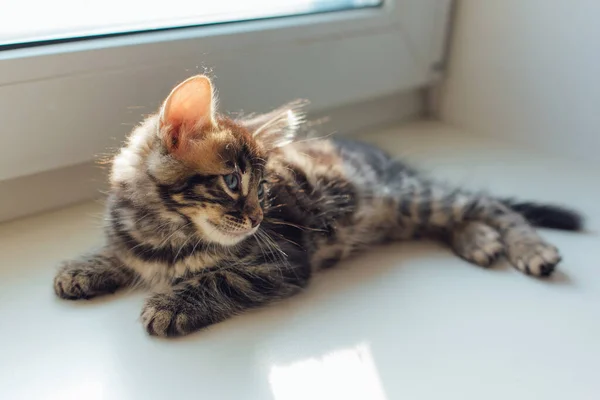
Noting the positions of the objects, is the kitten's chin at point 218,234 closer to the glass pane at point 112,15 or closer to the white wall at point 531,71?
the glass pane at point 112,15

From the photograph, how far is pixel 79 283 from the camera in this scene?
105 centimetres

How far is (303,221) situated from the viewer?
1215mm

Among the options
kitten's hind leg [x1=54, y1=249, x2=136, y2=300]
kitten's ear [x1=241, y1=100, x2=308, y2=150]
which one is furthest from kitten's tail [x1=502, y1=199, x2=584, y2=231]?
kitten's hind leg [x1=54, y1=249, x2=136, y2=300]

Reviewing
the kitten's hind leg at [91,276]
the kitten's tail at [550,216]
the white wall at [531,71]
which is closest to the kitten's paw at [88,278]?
the kitten's hind leg at [91,276]

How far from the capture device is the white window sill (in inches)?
33.6

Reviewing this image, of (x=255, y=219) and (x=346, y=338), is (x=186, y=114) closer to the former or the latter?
(x=255, y=219)

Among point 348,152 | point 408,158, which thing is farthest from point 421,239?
point 408,158

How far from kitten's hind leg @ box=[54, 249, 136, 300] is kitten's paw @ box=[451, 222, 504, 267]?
2.35 feet

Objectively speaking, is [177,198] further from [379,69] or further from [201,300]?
[379,69]

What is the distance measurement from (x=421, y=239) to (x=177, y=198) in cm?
64

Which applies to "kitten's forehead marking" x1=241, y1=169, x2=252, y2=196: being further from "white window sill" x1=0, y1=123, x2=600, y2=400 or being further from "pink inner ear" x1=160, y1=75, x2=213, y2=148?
"white window sill" x1=0, y1=123, x2=600, y2=400

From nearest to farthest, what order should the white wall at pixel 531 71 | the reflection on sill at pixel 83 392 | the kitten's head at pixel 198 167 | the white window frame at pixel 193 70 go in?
the reflection on sill at pixel 83 392
the kitten's head at pixel 198 167
the white window frame at pixel 193 70
the white wall at pixel 531 71

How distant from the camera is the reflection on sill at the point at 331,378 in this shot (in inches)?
33.2

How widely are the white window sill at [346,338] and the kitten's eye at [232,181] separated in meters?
0.24
